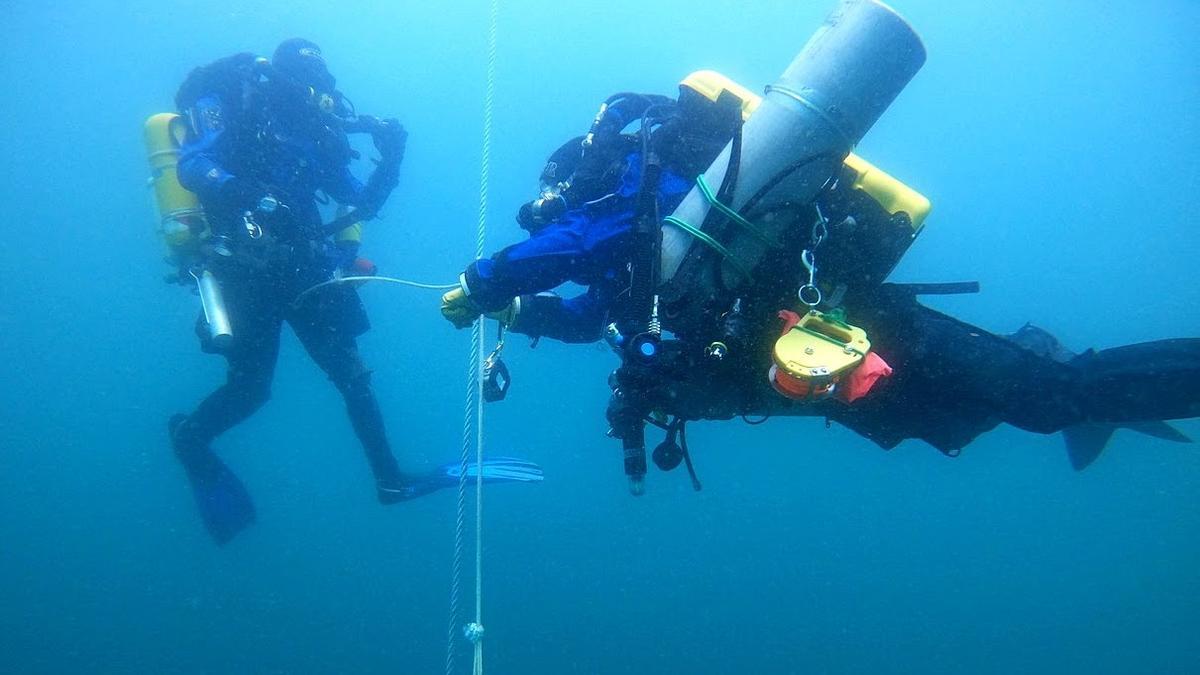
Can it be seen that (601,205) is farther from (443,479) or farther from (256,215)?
(443,479)

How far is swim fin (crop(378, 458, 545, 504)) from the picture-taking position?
24.6ft

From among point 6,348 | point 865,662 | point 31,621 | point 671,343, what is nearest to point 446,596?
point 31,621

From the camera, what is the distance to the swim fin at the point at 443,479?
7.50 m

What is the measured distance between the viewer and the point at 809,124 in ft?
9.18

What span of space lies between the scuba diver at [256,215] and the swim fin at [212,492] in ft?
0.04

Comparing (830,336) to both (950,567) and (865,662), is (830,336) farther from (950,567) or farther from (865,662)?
(950,567)

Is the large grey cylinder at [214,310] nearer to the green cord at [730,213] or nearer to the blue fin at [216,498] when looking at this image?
the blue fin at [216,498]

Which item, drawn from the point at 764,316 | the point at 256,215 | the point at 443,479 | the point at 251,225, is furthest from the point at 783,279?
the point at 443,479

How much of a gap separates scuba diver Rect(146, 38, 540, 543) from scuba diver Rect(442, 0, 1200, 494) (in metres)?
2.91

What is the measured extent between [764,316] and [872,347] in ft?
2.41

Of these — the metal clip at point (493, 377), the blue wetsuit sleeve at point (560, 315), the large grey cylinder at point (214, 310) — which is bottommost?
the large grey cylinder at point (214, 310)

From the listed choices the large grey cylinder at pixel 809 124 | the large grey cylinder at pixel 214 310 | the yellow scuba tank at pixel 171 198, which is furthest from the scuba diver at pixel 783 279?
the yellow scuba tank at pixel 171 198

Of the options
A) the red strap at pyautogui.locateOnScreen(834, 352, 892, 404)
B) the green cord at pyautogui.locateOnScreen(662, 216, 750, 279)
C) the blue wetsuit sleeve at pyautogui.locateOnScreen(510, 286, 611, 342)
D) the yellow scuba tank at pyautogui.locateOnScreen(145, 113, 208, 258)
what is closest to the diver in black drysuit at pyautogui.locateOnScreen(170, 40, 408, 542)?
the yellow scuba tank at pyautogui.locateOnScreen(145, 113, 208, 258)

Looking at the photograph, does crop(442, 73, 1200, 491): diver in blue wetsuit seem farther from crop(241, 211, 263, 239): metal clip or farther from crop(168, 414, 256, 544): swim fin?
crop(168, 414, 256, 544): swim fin
